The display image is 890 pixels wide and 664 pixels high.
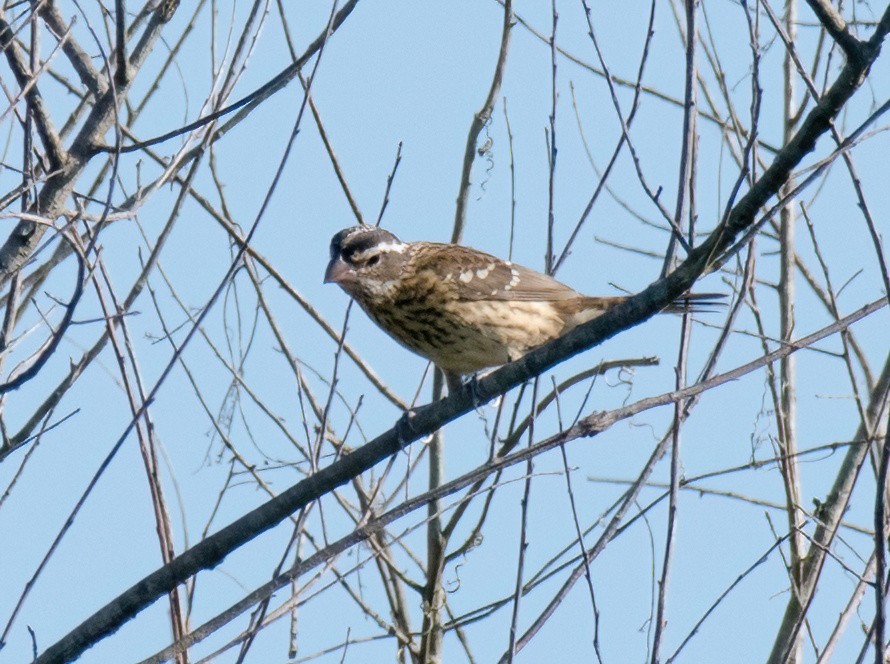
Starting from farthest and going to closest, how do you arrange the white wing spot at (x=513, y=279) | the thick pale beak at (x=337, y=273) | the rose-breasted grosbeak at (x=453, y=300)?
the white wing spot at (x=513, y=279)
the thick pale beak at (x=337, y=273)
the rose-breasted grosbeak at (x=453, y=300)

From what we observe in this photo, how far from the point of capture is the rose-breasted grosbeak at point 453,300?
6.09m

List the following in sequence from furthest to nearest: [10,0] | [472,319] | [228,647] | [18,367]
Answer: [472,319] < [10,0] < [18,367] < [228,647]

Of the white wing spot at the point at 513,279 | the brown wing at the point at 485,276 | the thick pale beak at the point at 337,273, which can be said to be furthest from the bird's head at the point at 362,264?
the white wing spot at the point at 513,279

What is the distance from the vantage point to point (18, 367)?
168 inches

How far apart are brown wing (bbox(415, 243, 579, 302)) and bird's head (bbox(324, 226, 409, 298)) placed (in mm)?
171

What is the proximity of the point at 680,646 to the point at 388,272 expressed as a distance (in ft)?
10.3

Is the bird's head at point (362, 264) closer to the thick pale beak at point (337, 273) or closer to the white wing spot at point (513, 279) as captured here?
the thick pale beak at point (337, 273)

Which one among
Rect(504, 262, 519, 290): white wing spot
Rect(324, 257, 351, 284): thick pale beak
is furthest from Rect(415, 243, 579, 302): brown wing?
Rect(324, 257, 351, 284): thick pale beak

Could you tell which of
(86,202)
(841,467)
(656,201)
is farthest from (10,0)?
(841,467)

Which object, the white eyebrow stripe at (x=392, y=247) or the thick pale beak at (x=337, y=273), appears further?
the white eyebrow stripe at (x=392, y=247)

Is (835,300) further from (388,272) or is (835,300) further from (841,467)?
(388,272)

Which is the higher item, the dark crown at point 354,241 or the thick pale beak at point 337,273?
the dark crown at point 354,241

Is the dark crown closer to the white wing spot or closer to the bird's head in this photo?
the bird's head

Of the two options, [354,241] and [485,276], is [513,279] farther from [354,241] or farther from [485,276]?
[354,241]
